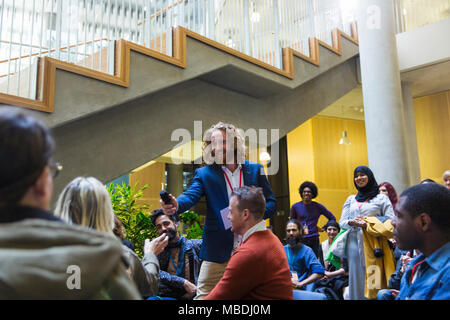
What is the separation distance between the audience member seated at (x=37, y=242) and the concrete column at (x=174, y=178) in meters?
7.78

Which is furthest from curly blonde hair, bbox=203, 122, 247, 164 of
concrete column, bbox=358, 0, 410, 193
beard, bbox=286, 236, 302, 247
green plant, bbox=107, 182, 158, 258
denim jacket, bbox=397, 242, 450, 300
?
concrete column, bbox=358, 0, 410, 193

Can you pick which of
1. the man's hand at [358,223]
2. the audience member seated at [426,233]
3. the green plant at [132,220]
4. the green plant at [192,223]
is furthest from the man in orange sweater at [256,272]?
the green plant at [192,223]

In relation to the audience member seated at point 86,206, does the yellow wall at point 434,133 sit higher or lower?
higher

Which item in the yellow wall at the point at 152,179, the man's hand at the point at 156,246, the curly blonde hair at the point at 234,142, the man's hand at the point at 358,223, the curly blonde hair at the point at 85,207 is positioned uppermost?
the yellow wall at the point at 152,179

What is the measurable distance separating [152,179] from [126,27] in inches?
192

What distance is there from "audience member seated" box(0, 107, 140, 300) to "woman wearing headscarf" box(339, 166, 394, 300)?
2.61 meters

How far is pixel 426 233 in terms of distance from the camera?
4.29 ft

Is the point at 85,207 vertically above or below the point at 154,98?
below

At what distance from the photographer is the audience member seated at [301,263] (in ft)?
11.4

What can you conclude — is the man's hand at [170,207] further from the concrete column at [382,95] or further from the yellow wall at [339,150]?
the yellow wall at [339,150]

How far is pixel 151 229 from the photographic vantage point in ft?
13.7

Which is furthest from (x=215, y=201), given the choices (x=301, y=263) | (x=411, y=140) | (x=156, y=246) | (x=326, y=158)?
(x=326, y=158)

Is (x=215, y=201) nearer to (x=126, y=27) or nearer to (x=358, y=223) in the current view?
(x=358, y=223)
